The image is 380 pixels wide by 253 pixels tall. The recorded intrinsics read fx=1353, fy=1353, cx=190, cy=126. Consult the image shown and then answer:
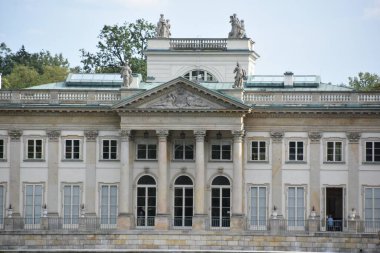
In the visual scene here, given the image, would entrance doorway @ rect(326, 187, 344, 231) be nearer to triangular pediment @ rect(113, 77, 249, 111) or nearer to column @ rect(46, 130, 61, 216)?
triangular pediment @ rect(113, 77, 249, 111)

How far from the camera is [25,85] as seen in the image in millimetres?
132750

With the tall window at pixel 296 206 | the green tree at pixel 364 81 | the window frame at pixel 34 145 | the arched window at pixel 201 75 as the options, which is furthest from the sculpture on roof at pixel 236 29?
the green tree at pixel 364 81

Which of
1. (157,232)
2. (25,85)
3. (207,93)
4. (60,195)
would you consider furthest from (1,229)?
(25,85)

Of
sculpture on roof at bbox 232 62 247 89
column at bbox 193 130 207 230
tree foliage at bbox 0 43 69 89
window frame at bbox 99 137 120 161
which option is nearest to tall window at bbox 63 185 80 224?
window frame at bbox 99 137 120 161

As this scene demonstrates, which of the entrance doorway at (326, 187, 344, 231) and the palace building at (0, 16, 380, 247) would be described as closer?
the palace building at (0, 16, 380, 247)

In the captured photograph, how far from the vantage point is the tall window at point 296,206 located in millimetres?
86875

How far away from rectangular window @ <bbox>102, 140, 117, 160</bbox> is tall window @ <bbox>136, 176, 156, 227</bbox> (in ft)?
7.96

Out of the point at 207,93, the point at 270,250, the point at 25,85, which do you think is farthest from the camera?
the point at 25,85

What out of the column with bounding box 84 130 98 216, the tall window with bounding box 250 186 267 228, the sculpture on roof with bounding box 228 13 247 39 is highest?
the sculpture on roof with bounding box 228 13 247 39

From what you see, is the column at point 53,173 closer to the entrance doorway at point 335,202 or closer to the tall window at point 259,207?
the tall window at point 259,207

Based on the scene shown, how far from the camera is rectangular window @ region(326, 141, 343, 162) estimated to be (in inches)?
3438

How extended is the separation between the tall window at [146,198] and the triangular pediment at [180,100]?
5.02 m

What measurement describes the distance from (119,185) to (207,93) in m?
8.42

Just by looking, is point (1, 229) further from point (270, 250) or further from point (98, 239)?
point (270, 250)
